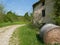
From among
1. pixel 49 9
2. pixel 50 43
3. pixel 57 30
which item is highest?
pixel 49 9

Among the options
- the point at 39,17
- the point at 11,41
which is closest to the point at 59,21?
the point at 11,41

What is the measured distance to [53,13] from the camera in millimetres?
23938

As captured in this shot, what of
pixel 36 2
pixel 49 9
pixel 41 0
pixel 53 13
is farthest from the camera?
pixel 36 2

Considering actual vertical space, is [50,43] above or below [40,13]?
below

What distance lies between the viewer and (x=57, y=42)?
51.7 ft

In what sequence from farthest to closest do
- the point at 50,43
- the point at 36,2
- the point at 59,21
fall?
the point at 36,2
the point at 59,21
the point at 50,43

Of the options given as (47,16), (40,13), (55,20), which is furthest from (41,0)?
(55,20)

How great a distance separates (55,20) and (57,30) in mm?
6372

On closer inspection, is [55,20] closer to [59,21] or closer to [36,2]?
[59,21]

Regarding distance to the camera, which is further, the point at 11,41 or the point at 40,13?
the point at 40,13

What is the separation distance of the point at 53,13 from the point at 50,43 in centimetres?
891

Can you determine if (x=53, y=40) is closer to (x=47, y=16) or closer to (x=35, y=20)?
(x=47, y=16)

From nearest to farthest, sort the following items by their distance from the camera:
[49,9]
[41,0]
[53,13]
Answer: [53,13] < [49,9] < [41,0]

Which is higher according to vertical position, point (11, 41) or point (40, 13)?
point (40, 13)
